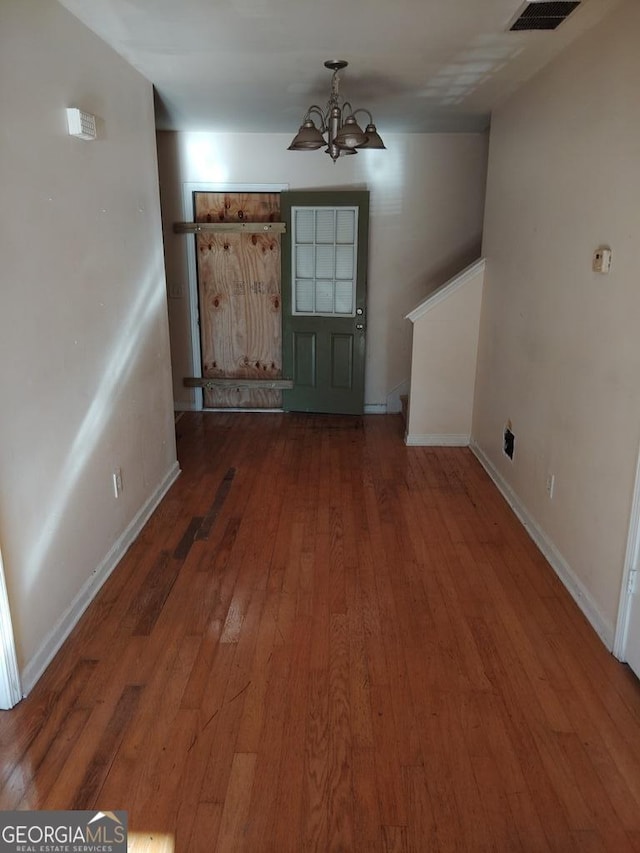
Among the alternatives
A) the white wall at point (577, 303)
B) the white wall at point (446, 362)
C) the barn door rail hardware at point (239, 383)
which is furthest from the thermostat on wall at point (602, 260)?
the barn door rail hardware at point (239, 383)

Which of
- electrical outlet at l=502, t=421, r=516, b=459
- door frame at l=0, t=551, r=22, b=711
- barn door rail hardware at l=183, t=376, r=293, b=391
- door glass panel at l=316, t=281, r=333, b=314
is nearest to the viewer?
door frame at l=0, t=551, r=22, b=711

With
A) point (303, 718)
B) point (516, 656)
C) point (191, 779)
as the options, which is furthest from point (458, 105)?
point (191, 779)

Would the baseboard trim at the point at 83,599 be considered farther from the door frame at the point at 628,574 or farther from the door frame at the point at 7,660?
the door frame at the point at 628,574

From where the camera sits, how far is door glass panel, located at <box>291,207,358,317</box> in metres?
5.36

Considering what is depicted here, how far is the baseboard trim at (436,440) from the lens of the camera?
4949mm

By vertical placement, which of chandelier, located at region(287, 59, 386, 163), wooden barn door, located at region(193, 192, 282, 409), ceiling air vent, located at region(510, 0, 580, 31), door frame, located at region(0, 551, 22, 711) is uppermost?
ceiling air vent, located at region(510, 0, 580, 31)

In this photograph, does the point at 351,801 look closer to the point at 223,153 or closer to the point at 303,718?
the point at 303,718

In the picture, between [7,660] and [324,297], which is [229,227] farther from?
[7,660]

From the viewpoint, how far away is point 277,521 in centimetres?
357

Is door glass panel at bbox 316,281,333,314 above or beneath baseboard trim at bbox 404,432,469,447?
above

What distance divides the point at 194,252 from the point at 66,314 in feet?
10.5

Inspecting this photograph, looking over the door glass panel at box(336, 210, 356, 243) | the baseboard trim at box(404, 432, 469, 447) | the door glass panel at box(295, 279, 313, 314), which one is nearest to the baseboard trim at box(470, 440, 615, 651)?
the baseboard trim at box(404, 432, 469, 447)

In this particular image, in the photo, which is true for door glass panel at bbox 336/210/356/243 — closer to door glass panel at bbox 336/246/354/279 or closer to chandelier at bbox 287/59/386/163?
door glass panel at bbox 336/246/354/279

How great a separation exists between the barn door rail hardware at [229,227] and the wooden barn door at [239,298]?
0.06 ft
